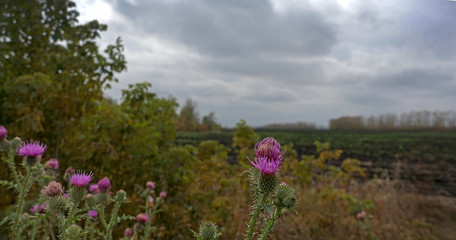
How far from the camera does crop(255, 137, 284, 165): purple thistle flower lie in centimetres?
62

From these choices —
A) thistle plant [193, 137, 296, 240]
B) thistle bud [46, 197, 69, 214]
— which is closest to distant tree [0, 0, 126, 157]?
thistle bud [46, 197, 69, 214]

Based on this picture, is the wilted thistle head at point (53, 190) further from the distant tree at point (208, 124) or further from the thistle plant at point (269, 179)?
the distant tree at point (208, 124)

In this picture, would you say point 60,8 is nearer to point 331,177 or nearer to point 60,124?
point 60,124

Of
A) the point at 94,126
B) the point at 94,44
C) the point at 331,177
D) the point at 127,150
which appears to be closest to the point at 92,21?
the point at 94,44

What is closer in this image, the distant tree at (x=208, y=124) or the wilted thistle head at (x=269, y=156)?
the wilted thistle head at (x=269, y=156)

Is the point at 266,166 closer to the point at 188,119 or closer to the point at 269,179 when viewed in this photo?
the point at 269,179

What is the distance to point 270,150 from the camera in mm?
625

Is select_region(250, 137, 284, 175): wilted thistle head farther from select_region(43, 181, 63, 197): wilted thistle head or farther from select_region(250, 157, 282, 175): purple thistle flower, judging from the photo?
select_region(43, 181, 63, 197): wilted thistle head

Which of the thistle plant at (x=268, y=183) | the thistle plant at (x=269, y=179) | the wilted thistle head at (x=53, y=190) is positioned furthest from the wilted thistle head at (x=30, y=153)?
the thistle plant at (x=269, y=179)

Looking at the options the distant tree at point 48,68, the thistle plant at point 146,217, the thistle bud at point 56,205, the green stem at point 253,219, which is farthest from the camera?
the distant tree at point 48,68

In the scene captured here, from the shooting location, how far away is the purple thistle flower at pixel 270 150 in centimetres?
62

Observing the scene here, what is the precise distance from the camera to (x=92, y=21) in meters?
2.52

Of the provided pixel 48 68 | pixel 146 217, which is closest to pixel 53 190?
pixel 146 217

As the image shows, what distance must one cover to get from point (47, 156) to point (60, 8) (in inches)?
54.2
